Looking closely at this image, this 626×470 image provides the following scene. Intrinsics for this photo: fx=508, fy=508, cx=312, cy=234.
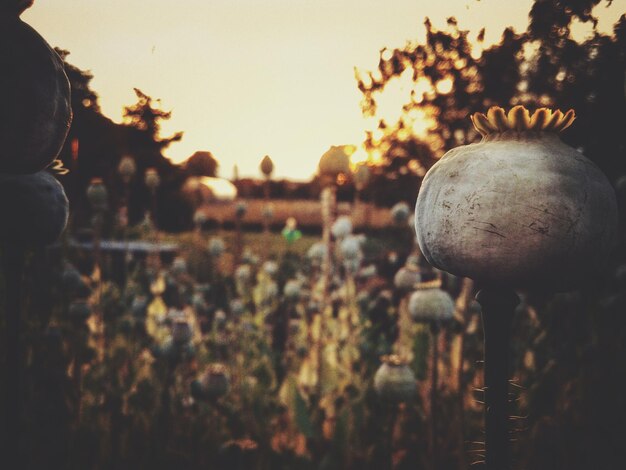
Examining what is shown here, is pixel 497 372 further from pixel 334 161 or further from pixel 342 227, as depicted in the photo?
pixel 342 227

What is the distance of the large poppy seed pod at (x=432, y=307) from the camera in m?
2.11

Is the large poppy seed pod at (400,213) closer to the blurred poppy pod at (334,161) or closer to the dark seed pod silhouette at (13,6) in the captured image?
the blurred poppy pod at (334,161)

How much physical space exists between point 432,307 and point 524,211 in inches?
64.5

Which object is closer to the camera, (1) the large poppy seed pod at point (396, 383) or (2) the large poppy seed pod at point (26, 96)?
(2) the large poppy seed pod at point (26, 96)

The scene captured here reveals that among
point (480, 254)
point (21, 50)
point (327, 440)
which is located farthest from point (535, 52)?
point (327, 440)

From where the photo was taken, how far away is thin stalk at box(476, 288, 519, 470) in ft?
1.78

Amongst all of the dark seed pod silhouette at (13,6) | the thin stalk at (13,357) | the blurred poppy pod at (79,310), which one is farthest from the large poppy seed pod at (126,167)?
the dark seed pod silhouette at (13,6)

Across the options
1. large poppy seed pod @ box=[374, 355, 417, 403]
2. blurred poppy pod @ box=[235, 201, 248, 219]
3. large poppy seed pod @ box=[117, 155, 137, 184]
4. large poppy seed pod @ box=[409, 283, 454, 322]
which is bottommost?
large poppy seed pod @ box=[374, 355, 417, 403]

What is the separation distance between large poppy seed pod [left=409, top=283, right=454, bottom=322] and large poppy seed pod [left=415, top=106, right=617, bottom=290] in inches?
61.0

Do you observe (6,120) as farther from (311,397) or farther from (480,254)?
(311,397)

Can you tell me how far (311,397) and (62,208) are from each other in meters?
2.13

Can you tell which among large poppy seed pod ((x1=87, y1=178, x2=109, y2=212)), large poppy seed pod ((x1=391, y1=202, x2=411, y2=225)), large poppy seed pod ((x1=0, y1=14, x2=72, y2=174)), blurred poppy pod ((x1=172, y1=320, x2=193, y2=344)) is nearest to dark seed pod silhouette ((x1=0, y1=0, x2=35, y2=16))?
large poppy seed pod ((x1=0, y1=14, x2=72, y2=174))

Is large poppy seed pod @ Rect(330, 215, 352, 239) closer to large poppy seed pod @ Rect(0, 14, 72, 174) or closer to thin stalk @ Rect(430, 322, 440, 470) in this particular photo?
thin stalk @ Rect(430, 322, 440, 470)

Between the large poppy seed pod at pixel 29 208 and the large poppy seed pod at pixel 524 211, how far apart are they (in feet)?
2.49
